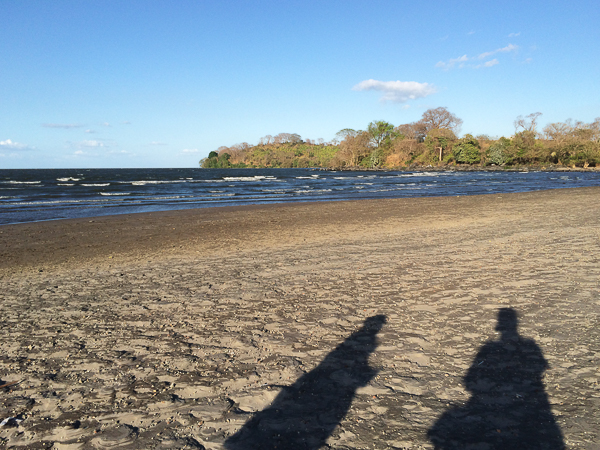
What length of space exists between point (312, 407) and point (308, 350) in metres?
0.92

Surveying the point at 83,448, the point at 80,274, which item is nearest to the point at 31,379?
the point at 83,448

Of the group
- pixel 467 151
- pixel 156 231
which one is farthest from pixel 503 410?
pixel 467 151

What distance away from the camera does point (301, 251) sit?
8633 mm

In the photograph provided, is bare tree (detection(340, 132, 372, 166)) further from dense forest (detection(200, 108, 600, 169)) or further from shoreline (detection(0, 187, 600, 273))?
shoreline (detection(0, 187, 600, 273))

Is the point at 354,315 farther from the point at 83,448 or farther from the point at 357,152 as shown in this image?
the point at 357,152

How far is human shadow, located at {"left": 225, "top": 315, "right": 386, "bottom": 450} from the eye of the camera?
8.29ft

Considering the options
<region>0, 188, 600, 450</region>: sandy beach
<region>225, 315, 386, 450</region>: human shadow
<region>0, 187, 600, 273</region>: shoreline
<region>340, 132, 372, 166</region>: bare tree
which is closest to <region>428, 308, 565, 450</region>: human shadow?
<region>0, 188, 600, 450</region>: sandy beach

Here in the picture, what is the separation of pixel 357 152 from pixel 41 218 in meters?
85.7

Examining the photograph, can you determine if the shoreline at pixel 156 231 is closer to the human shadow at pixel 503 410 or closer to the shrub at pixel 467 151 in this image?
the human shadow at pixel 503 410

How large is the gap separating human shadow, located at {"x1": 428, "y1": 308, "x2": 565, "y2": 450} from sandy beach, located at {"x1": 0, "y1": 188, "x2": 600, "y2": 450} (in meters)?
0.01

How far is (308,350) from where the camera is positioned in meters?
3.78

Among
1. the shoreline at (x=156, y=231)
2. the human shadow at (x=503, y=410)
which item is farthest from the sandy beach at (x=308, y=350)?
the shoreline at (x=156, y=231)

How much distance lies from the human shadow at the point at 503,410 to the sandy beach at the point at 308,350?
0.01 metres

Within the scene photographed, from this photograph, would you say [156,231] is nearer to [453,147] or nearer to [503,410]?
[503,410]
